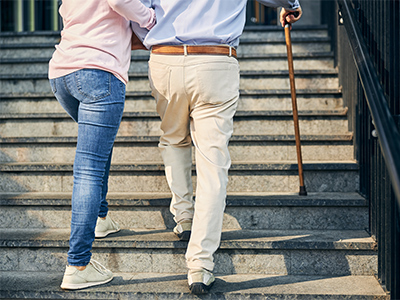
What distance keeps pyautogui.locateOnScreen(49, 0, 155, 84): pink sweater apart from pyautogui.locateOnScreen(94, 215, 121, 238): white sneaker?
0.81 metres

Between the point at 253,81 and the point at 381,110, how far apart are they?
239cm

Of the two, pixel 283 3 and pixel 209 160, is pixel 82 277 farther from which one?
pixel 283 3

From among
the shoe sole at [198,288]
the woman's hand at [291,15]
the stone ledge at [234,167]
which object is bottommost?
the shoe sole at [198,288]

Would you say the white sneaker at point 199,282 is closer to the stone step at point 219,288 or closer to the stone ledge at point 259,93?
the stone step at point 219,288

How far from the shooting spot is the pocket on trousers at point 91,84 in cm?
202

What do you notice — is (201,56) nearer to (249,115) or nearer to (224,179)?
(224,179)

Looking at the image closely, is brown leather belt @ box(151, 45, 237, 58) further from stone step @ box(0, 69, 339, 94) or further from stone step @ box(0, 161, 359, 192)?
stone step @ box(0, 69, 339, 94)

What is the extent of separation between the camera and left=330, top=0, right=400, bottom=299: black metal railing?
1717mm

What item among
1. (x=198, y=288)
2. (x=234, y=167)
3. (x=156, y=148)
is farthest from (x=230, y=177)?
(x=198, y=288)

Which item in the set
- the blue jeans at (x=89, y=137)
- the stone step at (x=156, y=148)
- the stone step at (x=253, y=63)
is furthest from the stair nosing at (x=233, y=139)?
the stone step at (x=253, y=63)

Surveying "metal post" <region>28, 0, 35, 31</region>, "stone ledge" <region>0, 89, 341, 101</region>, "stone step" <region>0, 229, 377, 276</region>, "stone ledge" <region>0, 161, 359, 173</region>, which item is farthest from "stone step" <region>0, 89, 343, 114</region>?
"metal post" <region>28, 0, 35, 31</region>

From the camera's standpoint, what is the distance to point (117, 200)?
269 centimetres

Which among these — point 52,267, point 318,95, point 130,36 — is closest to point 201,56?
point 130,36

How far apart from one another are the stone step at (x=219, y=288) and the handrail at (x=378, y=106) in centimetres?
75
